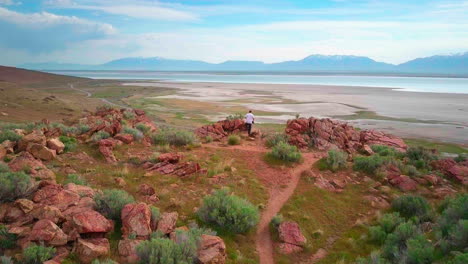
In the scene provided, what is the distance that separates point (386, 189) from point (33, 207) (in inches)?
495

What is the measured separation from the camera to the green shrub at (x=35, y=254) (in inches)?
275

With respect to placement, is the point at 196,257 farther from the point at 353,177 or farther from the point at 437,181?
the point at 437,181

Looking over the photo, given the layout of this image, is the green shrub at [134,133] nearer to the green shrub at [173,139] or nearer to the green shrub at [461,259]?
the green shrub at [173,139]

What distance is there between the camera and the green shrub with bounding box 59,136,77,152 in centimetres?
1485

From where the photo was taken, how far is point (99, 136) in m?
16.5

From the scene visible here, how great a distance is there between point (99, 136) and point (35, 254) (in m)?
10.1

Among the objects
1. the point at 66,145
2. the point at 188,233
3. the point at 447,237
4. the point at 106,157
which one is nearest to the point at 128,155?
the point at 106,157

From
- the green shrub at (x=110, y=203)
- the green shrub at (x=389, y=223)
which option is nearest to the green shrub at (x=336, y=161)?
the green shrub at (x=389, y=223)

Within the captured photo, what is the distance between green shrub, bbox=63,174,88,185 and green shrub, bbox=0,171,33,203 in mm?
→ 1519

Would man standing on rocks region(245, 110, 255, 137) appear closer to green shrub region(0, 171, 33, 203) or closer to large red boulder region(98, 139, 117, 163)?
large red boulder region(98, 139, 117, 163)

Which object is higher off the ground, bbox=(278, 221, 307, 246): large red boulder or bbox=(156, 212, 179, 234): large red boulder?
bbox=(156, 212, 179, 234): large red boulder

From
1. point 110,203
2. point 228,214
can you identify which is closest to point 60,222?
point 110,203

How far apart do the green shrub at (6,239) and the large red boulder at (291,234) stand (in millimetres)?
6824

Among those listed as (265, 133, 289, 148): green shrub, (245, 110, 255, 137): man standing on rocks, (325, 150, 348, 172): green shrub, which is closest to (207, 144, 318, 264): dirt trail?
(265, 133, 289, 148): green shrub
